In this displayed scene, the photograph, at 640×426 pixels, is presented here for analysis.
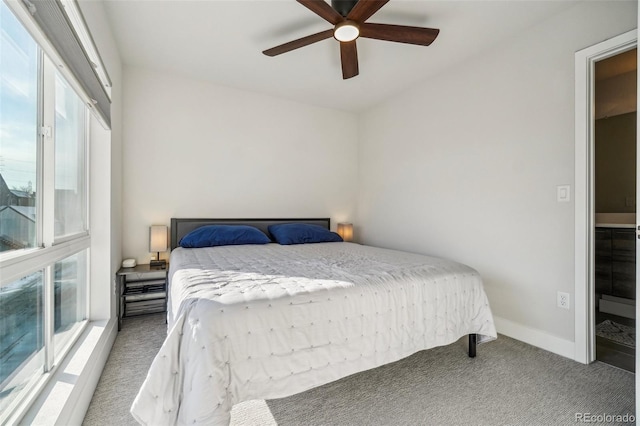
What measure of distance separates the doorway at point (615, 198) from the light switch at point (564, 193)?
86 cm

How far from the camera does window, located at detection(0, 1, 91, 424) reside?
3.49ft

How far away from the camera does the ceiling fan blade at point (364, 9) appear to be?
1711 mm

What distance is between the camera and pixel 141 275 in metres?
2.77

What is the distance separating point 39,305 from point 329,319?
134 cm

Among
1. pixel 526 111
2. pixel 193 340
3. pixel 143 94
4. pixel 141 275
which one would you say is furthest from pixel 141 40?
pixel 526 111

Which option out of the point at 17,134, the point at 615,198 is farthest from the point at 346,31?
the point at 615,198

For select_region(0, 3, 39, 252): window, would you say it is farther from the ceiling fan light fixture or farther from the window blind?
the ceiling fan light fixture

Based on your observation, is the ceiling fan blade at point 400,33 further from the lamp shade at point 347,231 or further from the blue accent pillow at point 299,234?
the lamp shade at point 347,231

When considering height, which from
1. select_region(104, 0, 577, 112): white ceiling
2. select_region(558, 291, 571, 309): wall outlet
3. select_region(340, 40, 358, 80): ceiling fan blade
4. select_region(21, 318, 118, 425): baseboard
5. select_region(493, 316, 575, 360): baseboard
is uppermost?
select_region(104, 0, 577, 112): white ceiling

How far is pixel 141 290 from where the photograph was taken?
283 centimetres

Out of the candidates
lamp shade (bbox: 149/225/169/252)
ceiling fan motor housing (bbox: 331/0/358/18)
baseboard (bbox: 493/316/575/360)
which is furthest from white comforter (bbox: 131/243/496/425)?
ceiling fan motor housing (bbox: 331/0/358/18)

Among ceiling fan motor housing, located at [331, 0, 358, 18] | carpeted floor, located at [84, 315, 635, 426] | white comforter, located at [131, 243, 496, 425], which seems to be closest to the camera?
white comforter, located at [131, 243, 496, 425]

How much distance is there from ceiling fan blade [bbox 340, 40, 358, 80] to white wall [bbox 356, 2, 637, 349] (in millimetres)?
1197

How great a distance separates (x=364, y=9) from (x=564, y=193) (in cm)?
192
